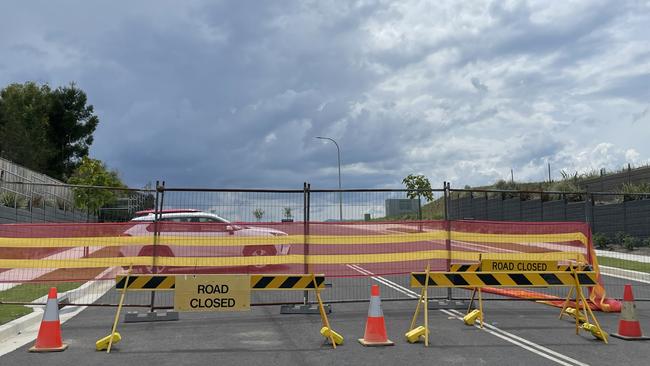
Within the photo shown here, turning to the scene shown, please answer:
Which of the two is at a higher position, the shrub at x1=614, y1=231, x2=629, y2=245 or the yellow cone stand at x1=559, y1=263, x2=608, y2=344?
the shrub at x1=614, y1=231, x2=629, y2=245

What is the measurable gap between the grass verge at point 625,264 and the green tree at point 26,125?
46.1 metres

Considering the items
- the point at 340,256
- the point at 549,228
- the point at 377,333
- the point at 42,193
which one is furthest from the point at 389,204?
the point at 42,193

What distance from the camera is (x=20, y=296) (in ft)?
37.7

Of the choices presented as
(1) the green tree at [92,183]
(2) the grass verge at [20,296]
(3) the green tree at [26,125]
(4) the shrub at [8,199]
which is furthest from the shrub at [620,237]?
(3) the green tree at [26,125]

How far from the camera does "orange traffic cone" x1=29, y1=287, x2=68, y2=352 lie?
7.31m

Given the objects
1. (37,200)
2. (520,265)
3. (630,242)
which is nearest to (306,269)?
(520,265)

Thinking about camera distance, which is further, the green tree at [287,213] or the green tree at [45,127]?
the green tree at [45,127]

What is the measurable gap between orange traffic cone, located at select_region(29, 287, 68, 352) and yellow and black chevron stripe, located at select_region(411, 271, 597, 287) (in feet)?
17.2

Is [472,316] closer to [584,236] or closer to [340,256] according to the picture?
[340,256]

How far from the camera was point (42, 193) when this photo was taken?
2944 cm

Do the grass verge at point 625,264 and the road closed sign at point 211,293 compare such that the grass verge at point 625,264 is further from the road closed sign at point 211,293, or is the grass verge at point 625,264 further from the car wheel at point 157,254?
the car wheel at point 157,254

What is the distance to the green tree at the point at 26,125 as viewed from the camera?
156ft

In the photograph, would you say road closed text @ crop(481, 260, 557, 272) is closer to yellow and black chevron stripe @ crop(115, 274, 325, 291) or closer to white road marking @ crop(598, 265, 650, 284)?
yellow and black chevron stripe @ crop(115, 274, 325, 291)

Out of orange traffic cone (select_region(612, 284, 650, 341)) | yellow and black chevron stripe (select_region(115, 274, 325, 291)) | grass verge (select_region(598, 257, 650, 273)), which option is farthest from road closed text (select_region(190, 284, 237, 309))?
grass verge (select_region(598, 257, 650, 273))
